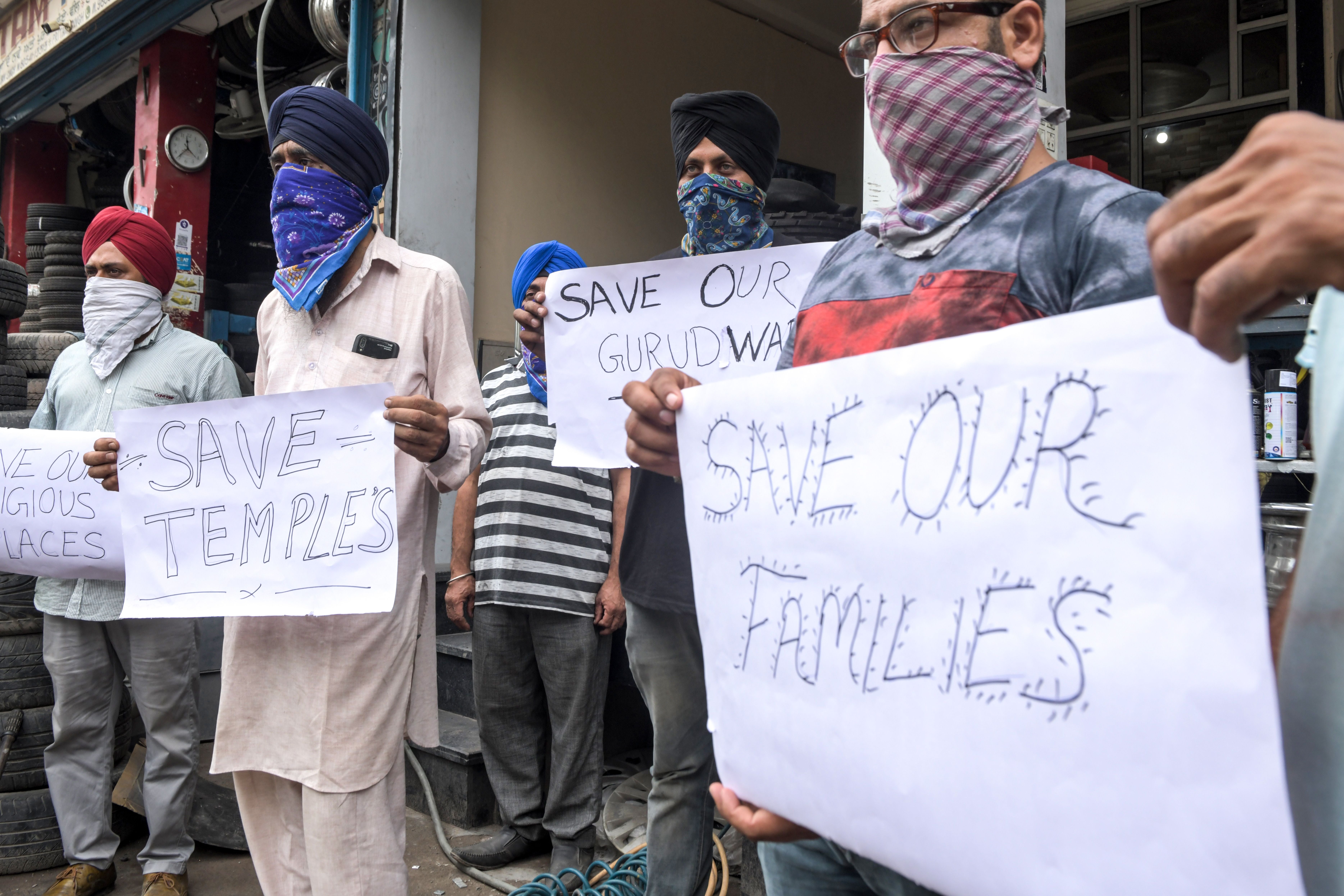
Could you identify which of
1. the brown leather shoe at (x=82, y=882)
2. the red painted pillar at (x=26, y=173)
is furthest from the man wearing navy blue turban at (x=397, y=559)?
the red painted pillar at (x=26, y=173)

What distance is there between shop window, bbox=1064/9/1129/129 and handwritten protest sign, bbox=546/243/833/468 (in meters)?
5.43

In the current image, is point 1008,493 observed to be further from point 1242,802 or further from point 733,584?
point 733,584

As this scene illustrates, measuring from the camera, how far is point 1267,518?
108 inches

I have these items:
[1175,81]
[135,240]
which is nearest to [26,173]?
[135,240]

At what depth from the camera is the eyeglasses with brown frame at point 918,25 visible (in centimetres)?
123

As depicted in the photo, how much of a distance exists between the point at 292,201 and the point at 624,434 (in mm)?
941

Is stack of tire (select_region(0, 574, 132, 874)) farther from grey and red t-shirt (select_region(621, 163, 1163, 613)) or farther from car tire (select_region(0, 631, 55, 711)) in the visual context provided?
grey and red t-shirt (select_region(621, 163, 1163, 613))

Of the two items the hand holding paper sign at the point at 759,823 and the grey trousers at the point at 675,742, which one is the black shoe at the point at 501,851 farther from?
the hand holding paper sign at the point at 759,823

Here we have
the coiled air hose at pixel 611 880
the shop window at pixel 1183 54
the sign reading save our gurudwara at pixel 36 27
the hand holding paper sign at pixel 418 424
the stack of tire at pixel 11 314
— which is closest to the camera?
the hand holding paper sign at pixel 418 424

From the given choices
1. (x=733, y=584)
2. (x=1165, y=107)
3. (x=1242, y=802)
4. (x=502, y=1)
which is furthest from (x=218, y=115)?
(x=1242, y=802)

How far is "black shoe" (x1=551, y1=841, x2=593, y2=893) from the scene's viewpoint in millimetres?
3270

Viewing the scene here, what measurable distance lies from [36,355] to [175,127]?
3.96 meters

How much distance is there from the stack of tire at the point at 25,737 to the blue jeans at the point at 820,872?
10.4ft

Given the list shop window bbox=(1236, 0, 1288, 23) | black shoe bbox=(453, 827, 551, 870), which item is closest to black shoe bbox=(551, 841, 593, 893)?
black shoe bbox=(453, 827, 551, 870)
